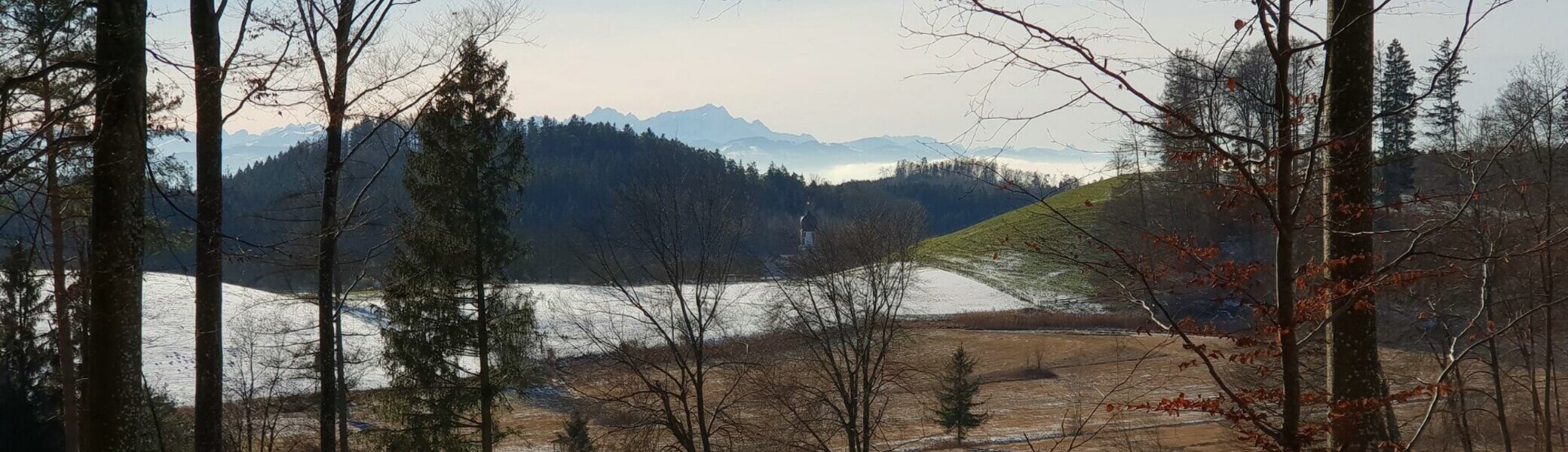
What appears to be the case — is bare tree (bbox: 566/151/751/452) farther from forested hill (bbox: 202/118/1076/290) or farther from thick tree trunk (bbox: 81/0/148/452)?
forested hill (bbox: 202/118/1076/290)

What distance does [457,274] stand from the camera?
1567cm

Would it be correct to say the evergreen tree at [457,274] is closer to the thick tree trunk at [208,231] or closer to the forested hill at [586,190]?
the thick tree trunk at [208,231]

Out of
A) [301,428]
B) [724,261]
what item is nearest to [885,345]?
[724,261]

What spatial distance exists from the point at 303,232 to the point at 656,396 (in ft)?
22.3

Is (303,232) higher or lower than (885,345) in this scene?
higher

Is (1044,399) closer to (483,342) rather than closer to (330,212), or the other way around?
(483,342)

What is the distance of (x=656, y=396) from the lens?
15336mm

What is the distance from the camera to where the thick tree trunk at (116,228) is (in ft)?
18.6

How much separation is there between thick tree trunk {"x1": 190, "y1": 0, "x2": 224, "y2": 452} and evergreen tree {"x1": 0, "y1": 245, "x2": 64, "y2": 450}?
11770 millimetres

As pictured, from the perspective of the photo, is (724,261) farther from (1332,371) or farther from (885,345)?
(1332,371)

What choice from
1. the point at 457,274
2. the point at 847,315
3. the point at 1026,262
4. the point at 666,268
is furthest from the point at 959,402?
the point at 1026,262

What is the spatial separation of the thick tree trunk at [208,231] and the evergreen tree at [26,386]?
11770 millimetres

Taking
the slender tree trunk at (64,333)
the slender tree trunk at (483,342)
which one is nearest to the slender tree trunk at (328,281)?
the slender tree trunk at (64,333)

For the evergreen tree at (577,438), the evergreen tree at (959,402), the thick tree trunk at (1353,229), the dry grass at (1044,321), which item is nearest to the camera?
the thick tree trunk at (1353,229)
